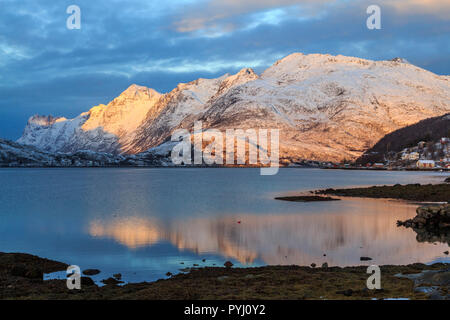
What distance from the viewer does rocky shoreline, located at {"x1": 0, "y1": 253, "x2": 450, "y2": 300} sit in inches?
732

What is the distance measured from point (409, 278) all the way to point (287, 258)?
36.9 ft

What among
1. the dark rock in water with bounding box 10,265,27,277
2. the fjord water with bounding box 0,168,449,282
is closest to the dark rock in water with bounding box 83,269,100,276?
the fjord water with bounding box 0,168,449,282

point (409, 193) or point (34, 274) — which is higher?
point (34, 274)

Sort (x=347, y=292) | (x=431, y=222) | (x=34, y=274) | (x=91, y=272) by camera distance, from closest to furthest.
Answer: (x=347, y=292) < (x=34, y=274) < (x=91, y=272) < (x=431, y=222)

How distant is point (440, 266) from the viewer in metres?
26.4

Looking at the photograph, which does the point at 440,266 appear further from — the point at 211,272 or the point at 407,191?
the point at 407,191

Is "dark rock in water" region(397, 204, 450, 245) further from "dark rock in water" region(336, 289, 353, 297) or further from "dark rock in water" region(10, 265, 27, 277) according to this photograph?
"dark rock in water" region(10, 265, 27, 277)

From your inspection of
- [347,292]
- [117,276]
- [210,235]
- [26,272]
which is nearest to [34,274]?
[26,272]

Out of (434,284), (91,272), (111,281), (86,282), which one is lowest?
(91,272)

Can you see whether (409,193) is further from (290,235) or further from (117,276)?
(117,276)

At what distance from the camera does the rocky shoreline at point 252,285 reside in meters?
18.6

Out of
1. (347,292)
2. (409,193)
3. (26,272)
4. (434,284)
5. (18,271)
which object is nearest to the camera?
(347,292)

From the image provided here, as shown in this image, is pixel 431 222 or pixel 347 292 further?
pixel 431 222

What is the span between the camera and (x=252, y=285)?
21203 mm
